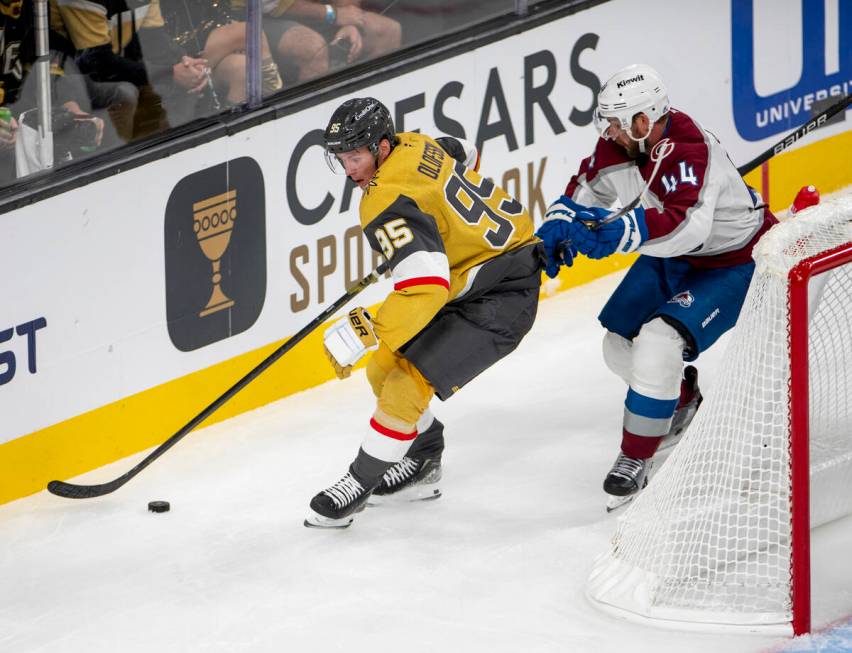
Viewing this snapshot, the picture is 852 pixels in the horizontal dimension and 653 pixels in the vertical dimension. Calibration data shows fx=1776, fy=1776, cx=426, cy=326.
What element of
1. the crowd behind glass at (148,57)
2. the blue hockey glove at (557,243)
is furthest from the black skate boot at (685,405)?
the crowd behind glass at (148,57)

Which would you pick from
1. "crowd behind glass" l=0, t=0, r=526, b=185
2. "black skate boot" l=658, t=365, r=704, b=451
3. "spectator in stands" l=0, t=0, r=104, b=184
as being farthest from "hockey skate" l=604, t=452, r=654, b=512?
"spectator in stands" l=0, t=0, r=104, b=184

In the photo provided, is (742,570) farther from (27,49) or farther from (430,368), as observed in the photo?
(27,49)

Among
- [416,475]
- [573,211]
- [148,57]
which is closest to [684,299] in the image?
[573,211]

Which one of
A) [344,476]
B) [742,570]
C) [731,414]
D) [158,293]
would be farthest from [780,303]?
[158,293]

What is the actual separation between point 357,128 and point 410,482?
3.34ft

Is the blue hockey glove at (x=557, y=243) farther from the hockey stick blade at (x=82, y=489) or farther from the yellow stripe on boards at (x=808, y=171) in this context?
the yellow stripe on boards at (x=808, y=171)

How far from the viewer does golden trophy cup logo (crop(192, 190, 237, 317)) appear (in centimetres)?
506

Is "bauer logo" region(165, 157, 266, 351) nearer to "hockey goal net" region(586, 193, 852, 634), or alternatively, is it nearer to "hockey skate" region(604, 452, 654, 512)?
"hockey skate" region(604, 452, 654, 512)

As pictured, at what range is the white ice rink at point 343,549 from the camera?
12.8 ft

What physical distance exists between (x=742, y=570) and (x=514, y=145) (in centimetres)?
229

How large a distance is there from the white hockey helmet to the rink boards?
47.3 inches

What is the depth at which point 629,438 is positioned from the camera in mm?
4570

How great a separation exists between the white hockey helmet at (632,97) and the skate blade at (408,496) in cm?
107

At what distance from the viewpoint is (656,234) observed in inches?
171
